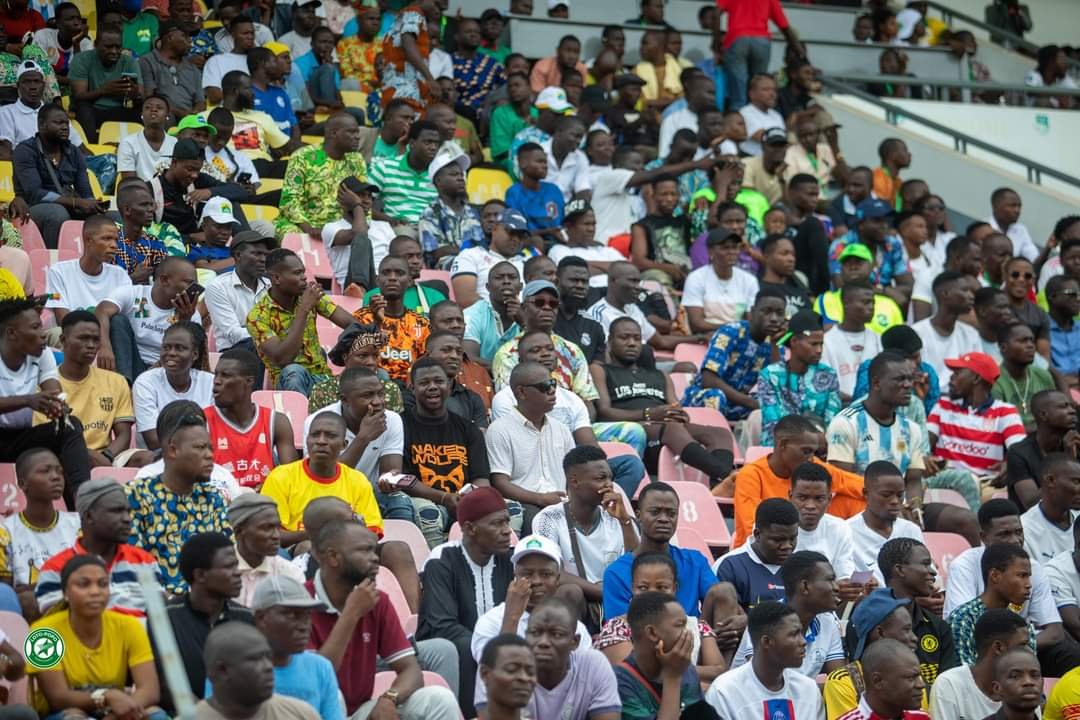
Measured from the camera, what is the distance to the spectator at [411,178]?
1222 centimetres

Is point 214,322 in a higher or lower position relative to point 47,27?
lower

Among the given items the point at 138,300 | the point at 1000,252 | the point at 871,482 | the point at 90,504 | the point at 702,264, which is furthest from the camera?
the point at 1000,252

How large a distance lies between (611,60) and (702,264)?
12.1ft

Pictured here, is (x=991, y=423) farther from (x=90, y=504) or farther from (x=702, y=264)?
(x=90, y=504)

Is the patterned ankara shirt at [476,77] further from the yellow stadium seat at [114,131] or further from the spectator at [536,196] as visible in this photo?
the yellow stadium seat at [114,131]

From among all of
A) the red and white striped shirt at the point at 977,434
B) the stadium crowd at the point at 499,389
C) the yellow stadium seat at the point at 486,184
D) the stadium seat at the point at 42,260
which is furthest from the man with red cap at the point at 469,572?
the yellow stadium seat at the point at 486,184

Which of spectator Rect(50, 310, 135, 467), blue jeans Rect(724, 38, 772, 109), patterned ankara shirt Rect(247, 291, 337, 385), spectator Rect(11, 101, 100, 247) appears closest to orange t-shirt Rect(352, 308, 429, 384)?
patterned ankara shirt Rect(247, 291, 337, 385)

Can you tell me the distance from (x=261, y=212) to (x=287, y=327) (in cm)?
256

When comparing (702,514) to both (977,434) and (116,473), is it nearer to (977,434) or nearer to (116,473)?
(977,434)

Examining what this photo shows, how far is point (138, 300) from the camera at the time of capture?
9.55m

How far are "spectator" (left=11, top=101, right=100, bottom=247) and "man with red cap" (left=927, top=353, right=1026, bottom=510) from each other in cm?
570

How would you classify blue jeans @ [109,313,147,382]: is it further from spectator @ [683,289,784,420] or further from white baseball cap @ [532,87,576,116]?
white baseball cap @ [532,87,576,116]

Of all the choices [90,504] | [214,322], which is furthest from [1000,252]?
[90,504]

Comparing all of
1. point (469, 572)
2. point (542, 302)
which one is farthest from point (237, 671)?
point (542, 302)
